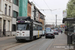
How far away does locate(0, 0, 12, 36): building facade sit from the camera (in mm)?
31625

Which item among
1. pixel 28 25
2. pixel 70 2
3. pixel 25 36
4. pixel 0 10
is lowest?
pixel 25 36

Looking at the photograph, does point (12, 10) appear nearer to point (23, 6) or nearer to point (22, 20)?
point (23, 6)

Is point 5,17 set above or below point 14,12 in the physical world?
below

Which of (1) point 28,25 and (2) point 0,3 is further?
(2) point 0,3

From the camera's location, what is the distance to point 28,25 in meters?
21.5

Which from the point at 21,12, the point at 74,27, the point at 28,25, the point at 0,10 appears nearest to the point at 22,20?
the point at 28,25

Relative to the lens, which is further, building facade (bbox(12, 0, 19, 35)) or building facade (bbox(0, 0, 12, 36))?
building facade (bbox(12, 0, 19, 35))

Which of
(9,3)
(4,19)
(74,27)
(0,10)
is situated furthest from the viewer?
(9,3)

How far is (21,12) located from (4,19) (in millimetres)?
10367

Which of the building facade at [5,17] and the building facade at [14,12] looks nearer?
the building facade at [5,17]

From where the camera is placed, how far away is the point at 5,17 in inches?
1325

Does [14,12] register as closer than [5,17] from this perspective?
No

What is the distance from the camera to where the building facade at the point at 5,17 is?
3162 centimetres

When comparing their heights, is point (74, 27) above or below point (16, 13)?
below
